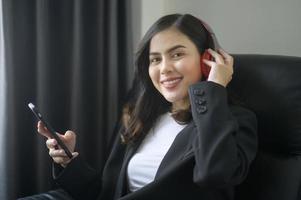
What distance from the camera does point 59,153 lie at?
3.80ft

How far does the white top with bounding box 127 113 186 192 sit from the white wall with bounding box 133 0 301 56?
509mm

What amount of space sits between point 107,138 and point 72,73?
1.23 ft

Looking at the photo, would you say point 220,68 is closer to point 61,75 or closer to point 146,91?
point 146,91

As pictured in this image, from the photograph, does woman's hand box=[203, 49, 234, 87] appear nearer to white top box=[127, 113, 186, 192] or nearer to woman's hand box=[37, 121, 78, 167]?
white top box=[127, 113, 186, 192]

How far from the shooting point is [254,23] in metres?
1.43

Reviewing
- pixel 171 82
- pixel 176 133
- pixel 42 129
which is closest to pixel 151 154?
pixel 176 133

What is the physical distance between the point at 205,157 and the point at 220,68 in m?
0.27

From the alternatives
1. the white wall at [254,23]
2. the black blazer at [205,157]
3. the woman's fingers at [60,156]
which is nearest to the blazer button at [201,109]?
the black blazer at [205,157]

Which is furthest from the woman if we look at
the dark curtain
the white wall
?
the white wall

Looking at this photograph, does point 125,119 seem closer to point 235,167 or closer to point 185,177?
point 185,177

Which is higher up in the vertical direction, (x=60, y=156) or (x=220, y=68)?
(x=220, y=68)

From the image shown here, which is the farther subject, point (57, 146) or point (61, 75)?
point (61, 75)

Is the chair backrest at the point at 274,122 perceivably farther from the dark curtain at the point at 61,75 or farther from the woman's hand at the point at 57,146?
the dark curtain at the point at 61,75

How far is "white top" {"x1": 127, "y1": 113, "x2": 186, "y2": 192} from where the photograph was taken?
1.14m
